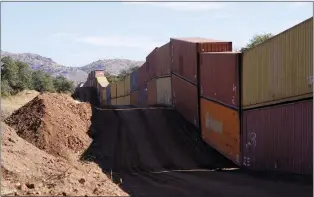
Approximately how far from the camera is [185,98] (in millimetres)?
31859

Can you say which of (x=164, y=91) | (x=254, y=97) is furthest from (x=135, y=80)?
(x=254, y=97)

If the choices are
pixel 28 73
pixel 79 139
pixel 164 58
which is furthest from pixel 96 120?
pixel 28 73

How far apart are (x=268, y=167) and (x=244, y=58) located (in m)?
5.41

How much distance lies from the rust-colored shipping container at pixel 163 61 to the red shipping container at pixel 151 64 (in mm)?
1413

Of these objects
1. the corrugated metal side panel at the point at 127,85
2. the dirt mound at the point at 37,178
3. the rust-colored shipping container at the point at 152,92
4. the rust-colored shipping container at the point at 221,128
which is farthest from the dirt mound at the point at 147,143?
the corrugated metal side panel at the point at 127,85

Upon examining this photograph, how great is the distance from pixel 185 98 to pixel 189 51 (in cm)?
370

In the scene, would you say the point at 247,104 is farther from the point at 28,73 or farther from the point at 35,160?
the point at 28,73

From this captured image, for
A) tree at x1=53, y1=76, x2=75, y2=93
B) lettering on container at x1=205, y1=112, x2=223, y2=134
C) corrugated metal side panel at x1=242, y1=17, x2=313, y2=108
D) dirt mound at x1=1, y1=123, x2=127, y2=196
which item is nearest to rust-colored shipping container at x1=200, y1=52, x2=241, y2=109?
corrugated metal side panel at x1=242, y1=17, x2=313, y2=108

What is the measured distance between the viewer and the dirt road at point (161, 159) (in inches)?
622

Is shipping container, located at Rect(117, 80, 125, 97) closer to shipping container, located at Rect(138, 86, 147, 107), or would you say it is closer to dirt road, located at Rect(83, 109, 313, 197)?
shipping container, located at Rect(138, 86, 147, 107)

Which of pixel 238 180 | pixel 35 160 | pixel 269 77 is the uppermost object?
pixel 269 77

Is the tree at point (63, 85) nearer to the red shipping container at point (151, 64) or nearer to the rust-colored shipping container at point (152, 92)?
the red shipping container at point (151, 64)

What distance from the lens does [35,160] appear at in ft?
47.8

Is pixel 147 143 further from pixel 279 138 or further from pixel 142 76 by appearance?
pixel 142 76
